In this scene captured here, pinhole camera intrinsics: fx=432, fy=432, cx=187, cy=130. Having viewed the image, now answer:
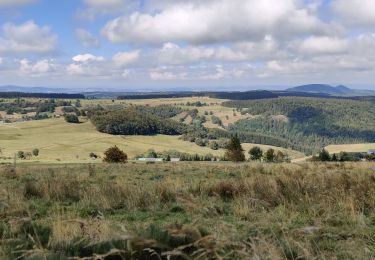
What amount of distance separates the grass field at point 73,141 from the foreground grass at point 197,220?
121 m

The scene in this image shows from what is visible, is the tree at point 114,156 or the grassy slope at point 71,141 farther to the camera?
the grassy slope at point 71,141

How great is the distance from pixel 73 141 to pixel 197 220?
15638 cm

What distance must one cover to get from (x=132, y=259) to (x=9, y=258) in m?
1.09

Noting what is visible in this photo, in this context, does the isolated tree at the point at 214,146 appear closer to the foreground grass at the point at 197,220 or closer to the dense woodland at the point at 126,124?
the dense woodland at the point at 126,124

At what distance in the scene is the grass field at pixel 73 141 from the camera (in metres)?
140

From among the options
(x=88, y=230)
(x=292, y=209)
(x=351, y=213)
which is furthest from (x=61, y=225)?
(x=351, y=213)

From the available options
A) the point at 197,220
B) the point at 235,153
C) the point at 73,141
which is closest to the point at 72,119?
the point at 73,141

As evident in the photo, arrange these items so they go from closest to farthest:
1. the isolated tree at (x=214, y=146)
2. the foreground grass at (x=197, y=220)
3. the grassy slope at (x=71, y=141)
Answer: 1. the foreground grass at (x=197, y=220)
2. the grassy slope at (x=71, y=141)
3. the isolated tree at (x=214, y=146)

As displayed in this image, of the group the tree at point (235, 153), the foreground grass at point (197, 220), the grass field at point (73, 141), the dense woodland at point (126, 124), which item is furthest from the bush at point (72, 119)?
the foreground grass at point (197, 220)

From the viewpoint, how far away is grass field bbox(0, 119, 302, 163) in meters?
140

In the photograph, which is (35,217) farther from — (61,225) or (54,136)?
(54,136)

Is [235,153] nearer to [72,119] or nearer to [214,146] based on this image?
[214,146]

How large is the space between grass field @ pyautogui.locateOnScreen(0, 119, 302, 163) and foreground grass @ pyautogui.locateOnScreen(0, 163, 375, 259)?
397 ft

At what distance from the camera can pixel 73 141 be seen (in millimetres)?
154750
